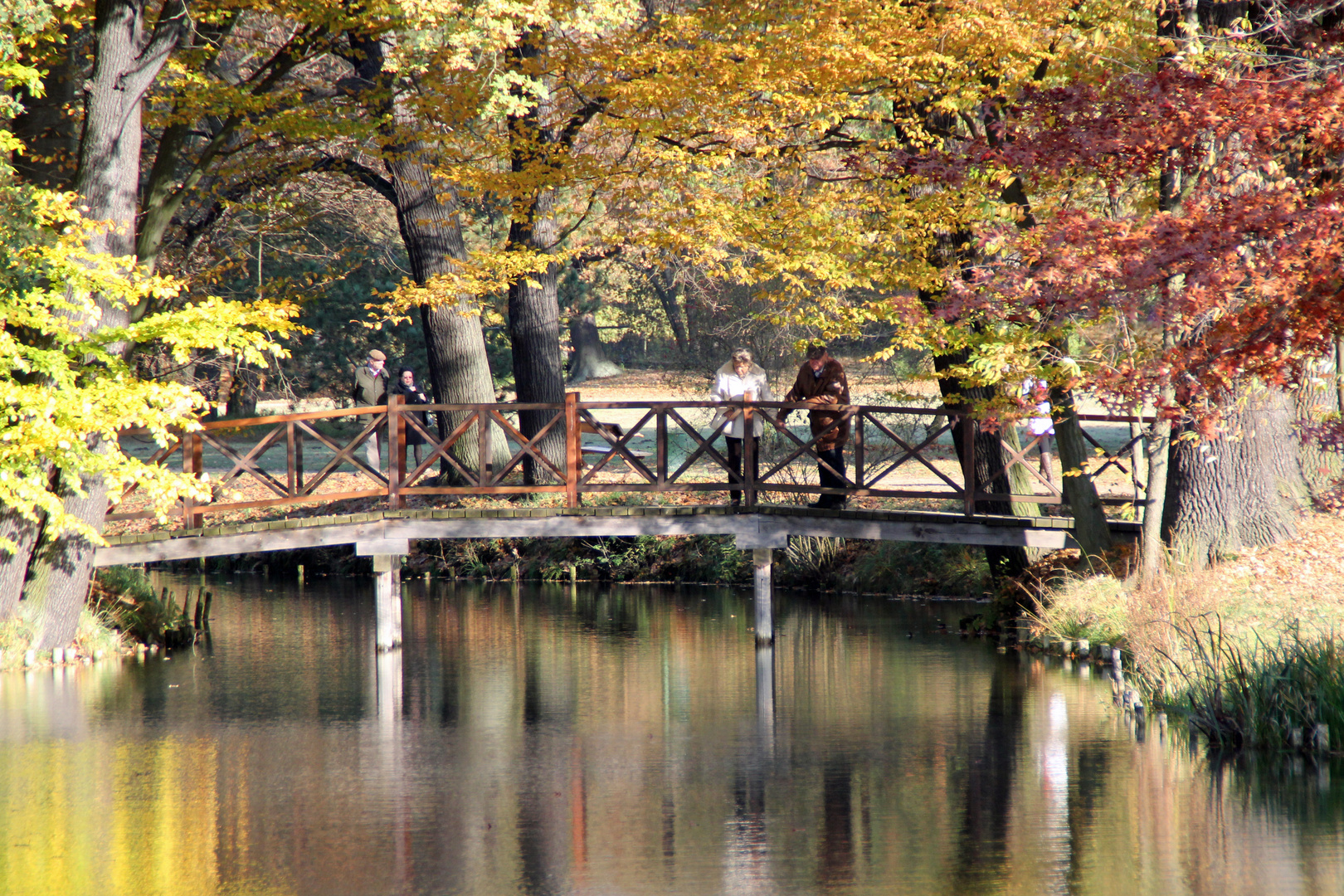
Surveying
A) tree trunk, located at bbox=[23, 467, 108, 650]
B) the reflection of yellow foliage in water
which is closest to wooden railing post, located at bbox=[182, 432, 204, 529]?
tree trunk, located at bbox=[23, 467, 108, 650]

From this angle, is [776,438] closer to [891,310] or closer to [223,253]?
[223,253]

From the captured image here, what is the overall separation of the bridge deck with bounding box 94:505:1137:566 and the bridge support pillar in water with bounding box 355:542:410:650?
19mm

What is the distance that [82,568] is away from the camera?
11961 mm

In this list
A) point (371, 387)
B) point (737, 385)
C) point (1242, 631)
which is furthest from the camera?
point (371, 387)

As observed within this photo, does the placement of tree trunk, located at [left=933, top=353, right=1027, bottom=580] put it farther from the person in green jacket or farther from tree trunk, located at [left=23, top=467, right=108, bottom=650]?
tree trunk, located at [left=23, top=467, right=108, bottom=650]

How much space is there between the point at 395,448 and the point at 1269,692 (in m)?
7.57

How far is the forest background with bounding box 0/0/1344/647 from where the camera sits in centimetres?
820

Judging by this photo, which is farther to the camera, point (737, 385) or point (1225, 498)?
point (737, 385)

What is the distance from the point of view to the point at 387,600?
1291cm

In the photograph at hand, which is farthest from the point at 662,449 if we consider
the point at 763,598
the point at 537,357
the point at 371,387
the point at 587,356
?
the point at 587,356

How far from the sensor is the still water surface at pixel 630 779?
6383 millimetres

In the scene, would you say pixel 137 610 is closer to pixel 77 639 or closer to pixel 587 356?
pixel 77 639

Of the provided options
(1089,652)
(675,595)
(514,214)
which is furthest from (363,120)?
(1089,652)

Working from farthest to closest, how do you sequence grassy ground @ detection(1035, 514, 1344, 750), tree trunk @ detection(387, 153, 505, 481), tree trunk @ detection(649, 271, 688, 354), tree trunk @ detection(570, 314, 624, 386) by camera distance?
1. tree trunk @ detection(570, 314, 624, 386)
2. tree trunk @ detection(649, 271, 688, 354)
3. tree trunk @ detection(387, 153, 505, 481)
4. grassy ground @ detection(1035, 514, 1344, 750)
